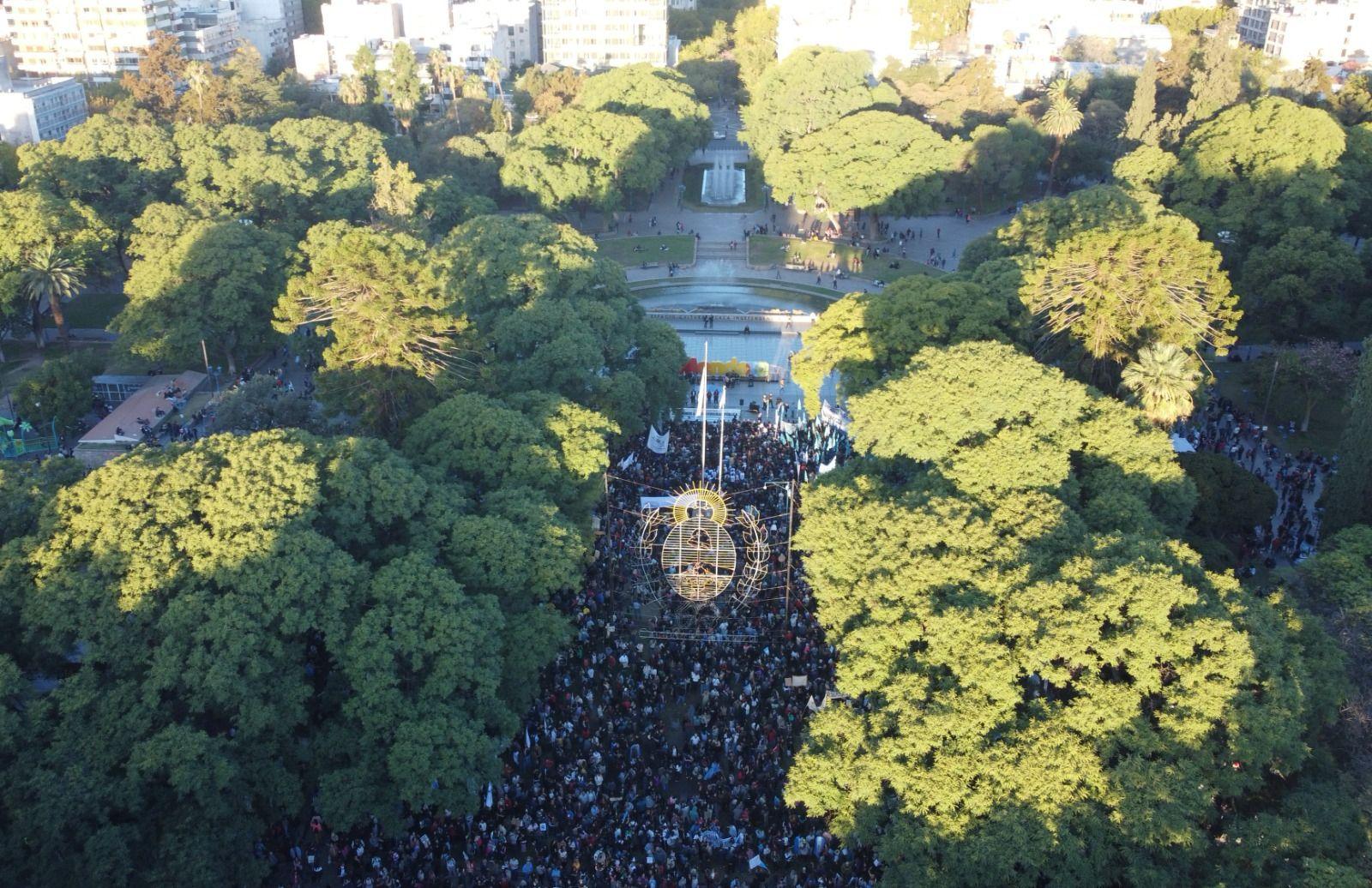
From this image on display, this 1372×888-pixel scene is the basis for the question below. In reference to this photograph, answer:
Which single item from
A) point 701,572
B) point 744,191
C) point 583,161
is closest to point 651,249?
point 583,161

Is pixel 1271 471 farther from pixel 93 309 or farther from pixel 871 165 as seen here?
pixel 93 309

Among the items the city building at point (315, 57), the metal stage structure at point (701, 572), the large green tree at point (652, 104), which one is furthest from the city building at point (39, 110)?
the metal stage structure at point (701, 572)

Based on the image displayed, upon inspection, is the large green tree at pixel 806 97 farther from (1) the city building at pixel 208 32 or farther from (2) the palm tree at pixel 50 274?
(1) the city building at pixel 208 32

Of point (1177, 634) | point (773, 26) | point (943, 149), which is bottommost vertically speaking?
point (1177, 634)

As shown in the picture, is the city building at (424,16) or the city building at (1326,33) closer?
the city building at (1326,33)

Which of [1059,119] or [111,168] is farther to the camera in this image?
[1059,119]

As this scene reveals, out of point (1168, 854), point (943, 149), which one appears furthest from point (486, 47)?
point (1168, 854)

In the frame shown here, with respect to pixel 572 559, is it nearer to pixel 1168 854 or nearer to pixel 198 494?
pixel 198 494
